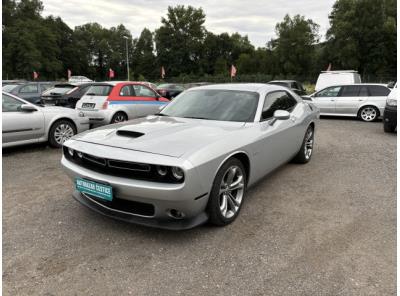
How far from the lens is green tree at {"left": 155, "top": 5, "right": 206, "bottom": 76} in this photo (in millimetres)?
74312

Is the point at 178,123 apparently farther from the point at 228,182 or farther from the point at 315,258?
the point at 315,258

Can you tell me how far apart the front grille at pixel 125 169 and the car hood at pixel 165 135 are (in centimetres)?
16

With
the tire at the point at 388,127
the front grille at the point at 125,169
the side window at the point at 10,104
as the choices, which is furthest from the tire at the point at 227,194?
the tire at the point at 388,127

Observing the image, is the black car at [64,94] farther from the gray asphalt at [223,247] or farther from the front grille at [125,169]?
the front grille at [125,169]

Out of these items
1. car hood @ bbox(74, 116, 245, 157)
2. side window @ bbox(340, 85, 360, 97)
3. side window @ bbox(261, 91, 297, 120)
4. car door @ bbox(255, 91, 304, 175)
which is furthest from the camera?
side window @ bbox(340, 85, 360, 97)

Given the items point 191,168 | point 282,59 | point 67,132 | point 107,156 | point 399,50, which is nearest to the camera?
point 191,168

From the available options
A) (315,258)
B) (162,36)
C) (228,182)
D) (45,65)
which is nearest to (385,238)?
(315,258)

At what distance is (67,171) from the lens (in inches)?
147

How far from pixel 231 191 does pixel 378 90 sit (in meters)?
10.9

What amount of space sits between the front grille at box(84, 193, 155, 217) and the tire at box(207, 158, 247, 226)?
0.58 meters

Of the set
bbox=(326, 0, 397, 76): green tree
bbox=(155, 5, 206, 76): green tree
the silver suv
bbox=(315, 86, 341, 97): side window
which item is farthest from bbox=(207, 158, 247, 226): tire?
bbox=(155, 5, 206, 76): green tree

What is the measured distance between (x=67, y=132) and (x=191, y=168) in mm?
5435

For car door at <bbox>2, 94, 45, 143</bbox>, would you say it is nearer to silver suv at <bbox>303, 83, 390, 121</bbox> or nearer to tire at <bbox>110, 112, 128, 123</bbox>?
tire at <bbox>110, 112, 128, 123</bbox>

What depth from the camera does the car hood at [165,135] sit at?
3209 mm
